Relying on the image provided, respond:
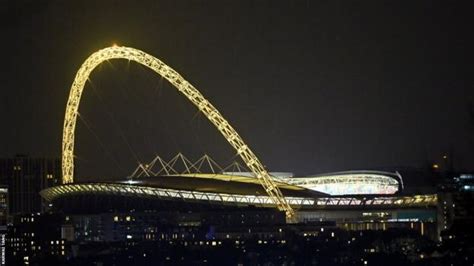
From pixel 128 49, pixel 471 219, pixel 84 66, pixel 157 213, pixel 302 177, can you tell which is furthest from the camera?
pixel 302 177

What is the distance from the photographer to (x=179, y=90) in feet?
282

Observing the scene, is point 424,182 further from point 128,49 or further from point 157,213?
point 128,49

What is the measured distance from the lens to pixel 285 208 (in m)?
97.2

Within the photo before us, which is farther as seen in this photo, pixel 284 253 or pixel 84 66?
pixel 84 66

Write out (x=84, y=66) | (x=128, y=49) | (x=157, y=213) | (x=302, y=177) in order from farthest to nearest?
1. (x=302, y=177)
2. (x=157, y=213)
3. (x=84, y=66)
4. (x=128, y=49)

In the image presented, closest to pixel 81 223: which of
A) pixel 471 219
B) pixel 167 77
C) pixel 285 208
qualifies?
pixel 285 208

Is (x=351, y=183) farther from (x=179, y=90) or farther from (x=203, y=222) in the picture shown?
(x=179, y=90)

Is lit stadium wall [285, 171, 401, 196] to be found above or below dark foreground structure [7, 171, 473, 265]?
above

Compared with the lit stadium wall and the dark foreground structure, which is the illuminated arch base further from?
the lit stadium wall

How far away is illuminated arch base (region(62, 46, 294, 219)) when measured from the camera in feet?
279

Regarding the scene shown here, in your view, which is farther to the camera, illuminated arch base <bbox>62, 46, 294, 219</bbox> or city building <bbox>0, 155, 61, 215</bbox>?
city building <bbox>0, 155, 61, 215</bbox>

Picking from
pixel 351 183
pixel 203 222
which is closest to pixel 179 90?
pixel 203 222

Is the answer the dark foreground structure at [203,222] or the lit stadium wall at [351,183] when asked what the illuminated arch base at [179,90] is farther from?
the lit stadium wall at [351,183]

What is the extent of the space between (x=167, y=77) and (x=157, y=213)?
62.6 ft
